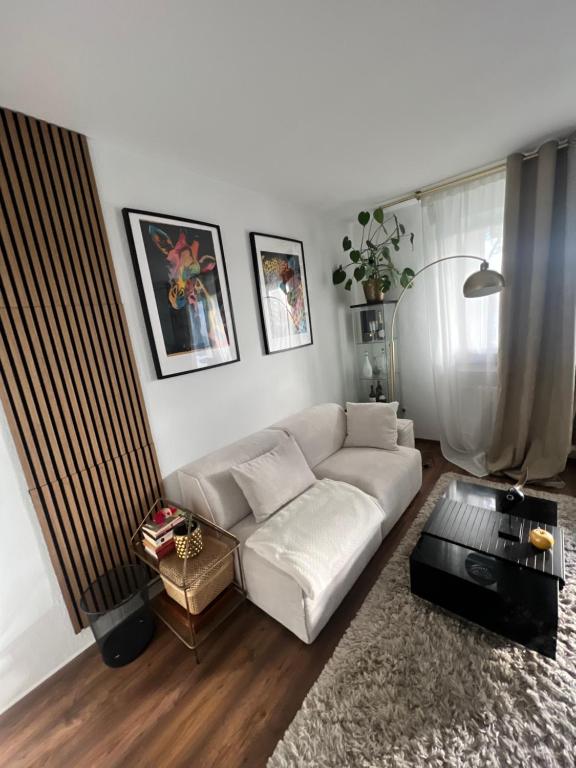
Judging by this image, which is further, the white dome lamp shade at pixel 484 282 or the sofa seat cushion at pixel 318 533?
the white dome lamp shade at pixel 484 282

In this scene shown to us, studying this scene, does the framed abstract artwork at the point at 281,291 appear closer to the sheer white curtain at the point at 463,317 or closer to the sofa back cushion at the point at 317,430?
the sofa back cushion at the point at 317,430

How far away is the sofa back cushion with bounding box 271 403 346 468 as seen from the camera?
239 centimetres

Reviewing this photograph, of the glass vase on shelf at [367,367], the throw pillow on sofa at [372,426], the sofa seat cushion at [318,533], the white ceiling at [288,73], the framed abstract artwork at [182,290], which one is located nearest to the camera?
the white ceiling at [288,73]

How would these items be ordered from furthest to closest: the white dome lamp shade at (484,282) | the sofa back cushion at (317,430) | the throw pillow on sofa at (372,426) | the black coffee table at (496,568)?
the throw pillow on sofa at (372,426) → the sofa back cushion at (317,430) → the white dome lamp shade at (484,282) → the black coffee table at (496,568)

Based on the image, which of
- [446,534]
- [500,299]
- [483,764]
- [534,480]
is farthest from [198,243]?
[534,480]

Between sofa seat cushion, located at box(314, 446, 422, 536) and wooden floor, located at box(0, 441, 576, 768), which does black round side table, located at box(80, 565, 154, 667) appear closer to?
wooden floor, located at box(0, 441, 576, 768)

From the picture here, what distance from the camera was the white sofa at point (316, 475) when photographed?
1.49 metres

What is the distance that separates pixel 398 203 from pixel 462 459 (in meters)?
2.54

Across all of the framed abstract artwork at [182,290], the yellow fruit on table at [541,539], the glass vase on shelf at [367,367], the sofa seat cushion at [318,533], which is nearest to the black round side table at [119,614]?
the sofa seat cushion at [318,533]

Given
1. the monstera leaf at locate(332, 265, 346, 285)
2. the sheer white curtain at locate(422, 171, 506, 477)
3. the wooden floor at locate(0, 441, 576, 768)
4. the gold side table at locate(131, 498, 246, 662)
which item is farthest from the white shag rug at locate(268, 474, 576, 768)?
the monstera leaf at locate(332, 265, 346, 285)

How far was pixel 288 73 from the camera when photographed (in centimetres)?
130

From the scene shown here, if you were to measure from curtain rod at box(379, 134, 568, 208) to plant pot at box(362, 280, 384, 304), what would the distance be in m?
0.74

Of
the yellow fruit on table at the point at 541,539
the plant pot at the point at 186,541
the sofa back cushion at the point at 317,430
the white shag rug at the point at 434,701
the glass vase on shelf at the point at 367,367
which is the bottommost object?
the white shag rug at the point at 434,701

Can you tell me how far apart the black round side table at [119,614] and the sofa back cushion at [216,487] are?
17.9 inches
